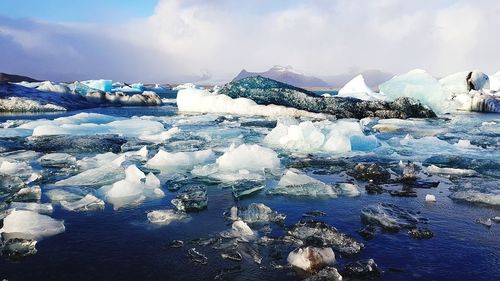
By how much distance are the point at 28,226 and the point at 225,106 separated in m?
17.6

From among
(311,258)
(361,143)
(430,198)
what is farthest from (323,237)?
(361,143)

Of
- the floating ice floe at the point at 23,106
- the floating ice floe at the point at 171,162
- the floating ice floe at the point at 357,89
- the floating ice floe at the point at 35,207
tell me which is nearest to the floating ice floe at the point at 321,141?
the floating ice floe at the point at 171,162

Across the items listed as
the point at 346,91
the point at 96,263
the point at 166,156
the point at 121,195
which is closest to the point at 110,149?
the point at 166,156

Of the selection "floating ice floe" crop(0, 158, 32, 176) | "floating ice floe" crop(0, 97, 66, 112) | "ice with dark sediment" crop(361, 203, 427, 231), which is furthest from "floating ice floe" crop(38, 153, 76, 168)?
"floating ice floe" crop(0, 97, 66, 112)

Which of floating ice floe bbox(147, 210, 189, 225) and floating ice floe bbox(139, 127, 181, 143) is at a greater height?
floating ice floe bbox(139, 127, 181, 143)

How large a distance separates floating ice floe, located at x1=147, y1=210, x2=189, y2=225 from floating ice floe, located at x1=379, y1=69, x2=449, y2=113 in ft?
61.5

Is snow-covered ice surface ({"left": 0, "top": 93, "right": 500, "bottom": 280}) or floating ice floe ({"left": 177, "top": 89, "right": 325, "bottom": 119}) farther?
floating ice floe ({"left": 177, "top": 89, "right": 325, "bottom": 119})

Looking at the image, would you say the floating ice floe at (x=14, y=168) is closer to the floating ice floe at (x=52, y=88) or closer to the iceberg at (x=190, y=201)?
the iceberg at (x=190, y=201)

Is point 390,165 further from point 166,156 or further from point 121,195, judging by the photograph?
point 121,195

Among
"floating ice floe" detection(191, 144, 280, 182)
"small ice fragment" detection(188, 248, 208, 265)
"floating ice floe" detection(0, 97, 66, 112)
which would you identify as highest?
"floating ice floe" detection(0, 97, 66, 112)

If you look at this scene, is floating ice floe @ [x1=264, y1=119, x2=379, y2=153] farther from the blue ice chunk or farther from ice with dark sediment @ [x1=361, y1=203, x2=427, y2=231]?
ice with dark sediment @ [x1=361, y1=203, x2=427, y2=231]

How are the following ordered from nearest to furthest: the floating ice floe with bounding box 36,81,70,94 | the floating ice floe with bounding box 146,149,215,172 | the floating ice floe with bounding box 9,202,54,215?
1. the floating ice floe with bounding box 9,202,54,215
2. the floating ice floe with bounding box 146,149,215,172
3. the floating ice floe with bounding box 36,81,70,94

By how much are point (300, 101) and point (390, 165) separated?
1341cm

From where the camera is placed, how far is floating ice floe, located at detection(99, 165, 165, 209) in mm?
4465
